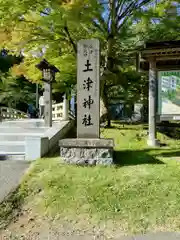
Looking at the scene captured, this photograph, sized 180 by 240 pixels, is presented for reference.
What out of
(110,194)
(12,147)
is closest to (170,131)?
(12,147)

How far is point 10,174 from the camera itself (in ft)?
22.6

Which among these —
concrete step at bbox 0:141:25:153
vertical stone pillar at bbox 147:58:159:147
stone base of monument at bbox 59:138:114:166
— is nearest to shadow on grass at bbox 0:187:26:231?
stone base of monument at bbox 59:138:114:166

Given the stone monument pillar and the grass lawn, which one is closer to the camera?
the grass lawn

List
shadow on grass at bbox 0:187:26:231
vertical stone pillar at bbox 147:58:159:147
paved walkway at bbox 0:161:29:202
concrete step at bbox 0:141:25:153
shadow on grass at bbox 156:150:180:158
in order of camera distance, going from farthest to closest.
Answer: vertical stone pillar at bbox 147:58:159:147, concrete step at bbox 0:141:25:153, shadow on grass at bbox 156:150:180:158, paved walkway at bbox 0:161:29:202, shadow on grass at bbox 0:187:26:231

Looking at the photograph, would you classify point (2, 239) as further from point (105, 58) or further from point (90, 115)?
point (105, 58)

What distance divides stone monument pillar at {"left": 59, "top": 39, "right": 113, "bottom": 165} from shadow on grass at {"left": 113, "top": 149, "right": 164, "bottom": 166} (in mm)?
529

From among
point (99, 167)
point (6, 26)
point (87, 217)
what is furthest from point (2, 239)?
point (6, 26)

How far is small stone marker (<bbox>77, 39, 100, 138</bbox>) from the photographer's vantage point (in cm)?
751

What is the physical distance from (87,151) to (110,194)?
6.11 ft

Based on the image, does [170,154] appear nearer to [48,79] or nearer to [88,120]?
[88,120]

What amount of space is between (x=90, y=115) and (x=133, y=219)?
3366 millimetres

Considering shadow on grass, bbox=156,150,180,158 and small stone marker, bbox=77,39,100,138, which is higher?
small stone marker, bbox=77,39,100,138

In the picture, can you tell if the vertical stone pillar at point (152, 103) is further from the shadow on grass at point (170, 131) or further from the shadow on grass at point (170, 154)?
the shadow on grass at point (170, 131)

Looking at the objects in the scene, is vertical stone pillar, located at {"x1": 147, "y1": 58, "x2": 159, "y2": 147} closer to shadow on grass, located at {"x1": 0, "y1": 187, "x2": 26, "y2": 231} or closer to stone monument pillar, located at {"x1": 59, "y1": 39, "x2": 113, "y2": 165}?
stone monument pillar, located at {"x1": 59, "y1": 39, "x2": 113, "y2": 165}
